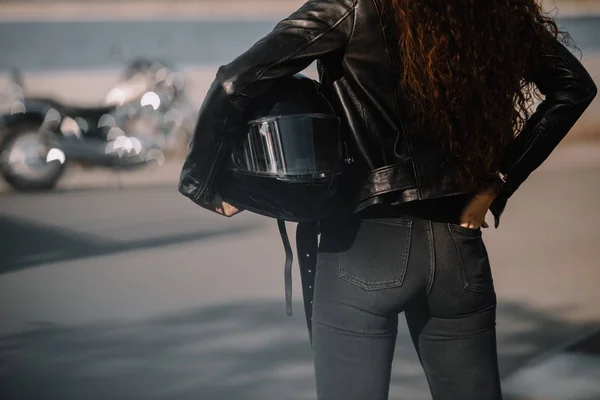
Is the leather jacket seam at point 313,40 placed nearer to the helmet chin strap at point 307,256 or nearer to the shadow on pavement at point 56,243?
the helmet chin strap at point 307,256

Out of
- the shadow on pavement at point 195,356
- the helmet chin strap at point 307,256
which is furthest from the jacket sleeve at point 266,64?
the shadow on pavement at point 195,356

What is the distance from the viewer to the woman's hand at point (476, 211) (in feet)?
5.71

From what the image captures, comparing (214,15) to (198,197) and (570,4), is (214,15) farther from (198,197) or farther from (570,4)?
(198,197)

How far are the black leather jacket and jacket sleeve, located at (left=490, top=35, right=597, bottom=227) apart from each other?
0.04m

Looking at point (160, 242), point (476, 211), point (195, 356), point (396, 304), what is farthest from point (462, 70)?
point (160, 242)

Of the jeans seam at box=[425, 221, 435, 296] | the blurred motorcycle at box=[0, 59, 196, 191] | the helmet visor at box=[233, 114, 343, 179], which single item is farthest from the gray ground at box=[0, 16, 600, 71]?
the jeans seam at box=[425, 221, 435, 296]

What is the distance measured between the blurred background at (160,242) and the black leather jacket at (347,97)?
1895 mm

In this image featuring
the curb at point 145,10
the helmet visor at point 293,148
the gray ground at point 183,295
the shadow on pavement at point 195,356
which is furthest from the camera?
the curb at point 145,10

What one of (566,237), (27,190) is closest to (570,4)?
(566,237)

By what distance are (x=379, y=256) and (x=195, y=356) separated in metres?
2.21

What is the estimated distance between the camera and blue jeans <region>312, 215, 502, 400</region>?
1.69 meters

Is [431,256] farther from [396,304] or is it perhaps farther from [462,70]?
[462,70]

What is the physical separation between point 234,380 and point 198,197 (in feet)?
6.36

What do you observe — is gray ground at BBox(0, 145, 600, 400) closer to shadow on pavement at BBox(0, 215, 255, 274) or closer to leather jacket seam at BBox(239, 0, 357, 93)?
shadow on pavement at BBox(0, 215, 255, 274)
